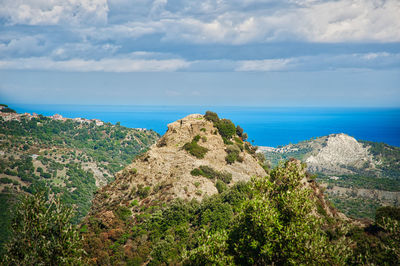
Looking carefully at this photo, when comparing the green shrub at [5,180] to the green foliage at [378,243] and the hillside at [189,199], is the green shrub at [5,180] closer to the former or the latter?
the hillside at [189,199]

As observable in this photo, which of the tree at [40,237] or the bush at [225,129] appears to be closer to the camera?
the tree at [40,237]

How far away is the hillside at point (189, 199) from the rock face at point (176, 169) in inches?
6.2

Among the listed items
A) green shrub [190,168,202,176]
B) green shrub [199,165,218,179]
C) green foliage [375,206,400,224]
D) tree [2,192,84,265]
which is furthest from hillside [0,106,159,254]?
green foliage [375,206,400,224]

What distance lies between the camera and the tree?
20000mm

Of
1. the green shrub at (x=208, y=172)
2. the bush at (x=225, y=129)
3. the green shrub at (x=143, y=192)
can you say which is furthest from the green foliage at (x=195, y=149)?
the green shrub at (x=143, y=192)

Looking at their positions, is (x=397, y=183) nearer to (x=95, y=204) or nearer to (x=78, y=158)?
(x=95, y=204)

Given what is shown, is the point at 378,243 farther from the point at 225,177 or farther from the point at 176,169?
the point at 176,169

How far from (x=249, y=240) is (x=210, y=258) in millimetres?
3241

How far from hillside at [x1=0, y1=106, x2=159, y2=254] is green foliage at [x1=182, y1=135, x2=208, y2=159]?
63190 millimetres

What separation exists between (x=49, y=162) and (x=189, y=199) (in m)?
125

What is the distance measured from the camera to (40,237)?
69.1 feet

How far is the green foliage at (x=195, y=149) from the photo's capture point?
2004 inches

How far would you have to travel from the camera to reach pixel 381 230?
98.1 feet

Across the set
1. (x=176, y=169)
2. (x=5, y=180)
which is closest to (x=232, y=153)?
(x=176, y=169)
